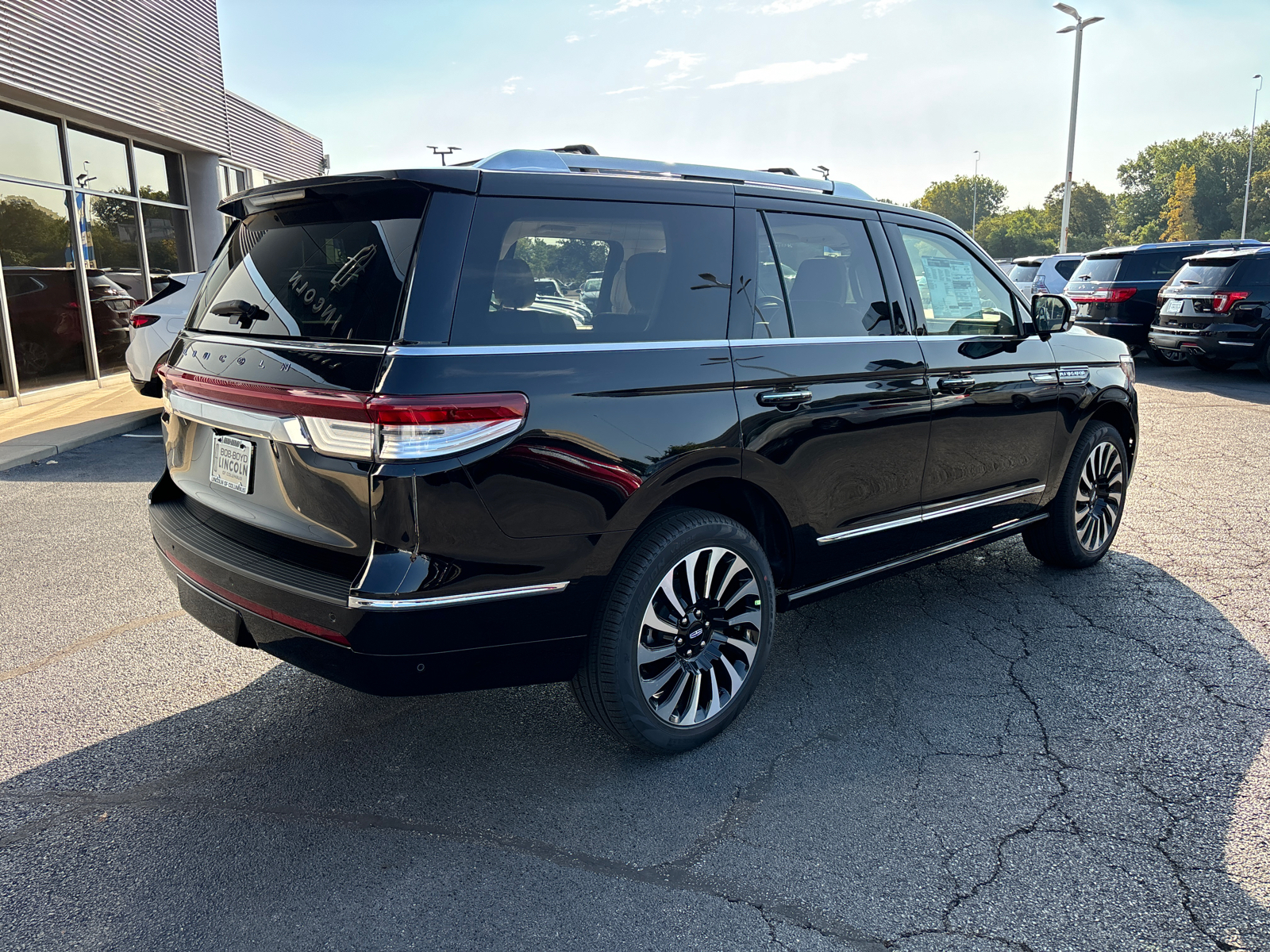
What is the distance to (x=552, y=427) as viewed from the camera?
2646 mm

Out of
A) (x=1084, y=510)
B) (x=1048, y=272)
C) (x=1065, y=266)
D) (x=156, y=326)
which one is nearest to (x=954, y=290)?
(x=1084, y=510)

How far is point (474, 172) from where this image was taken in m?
2.70

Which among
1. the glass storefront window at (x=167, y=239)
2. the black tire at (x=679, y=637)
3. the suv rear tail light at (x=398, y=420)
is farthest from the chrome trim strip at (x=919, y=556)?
the glass storefront window at (x=167, y=239)

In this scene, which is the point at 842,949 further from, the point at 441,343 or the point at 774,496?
the point at 441,343

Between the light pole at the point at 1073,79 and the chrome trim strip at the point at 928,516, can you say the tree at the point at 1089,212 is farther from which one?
the chrome trim strip at the point at 928,516

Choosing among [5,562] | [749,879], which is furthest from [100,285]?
[749,879]

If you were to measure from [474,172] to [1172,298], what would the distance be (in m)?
13.6

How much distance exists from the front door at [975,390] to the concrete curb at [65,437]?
7.63 meters

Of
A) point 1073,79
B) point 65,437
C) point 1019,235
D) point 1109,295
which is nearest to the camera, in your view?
point 65,437

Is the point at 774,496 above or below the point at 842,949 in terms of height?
above

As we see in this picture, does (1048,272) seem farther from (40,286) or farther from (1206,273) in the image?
(40,286)

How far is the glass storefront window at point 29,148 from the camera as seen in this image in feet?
37.7

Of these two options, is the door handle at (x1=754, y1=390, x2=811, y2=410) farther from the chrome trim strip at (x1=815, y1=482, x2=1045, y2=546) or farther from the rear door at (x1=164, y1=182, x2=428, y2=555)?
the rear door at (x1=164, y1=182, x2=428, y2=555)

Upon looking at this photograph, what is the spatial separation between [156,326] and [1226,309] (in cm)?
1341
